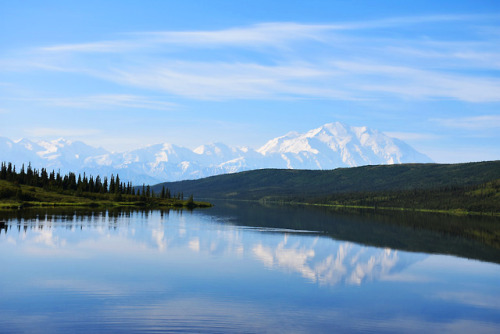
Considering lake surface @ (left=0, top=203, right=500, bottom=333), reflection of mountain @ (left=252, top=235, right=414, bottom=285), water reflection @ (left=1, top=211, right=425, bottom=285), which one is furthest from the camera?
water reflection @ (left=1, top=211, right=425, bottom=285)

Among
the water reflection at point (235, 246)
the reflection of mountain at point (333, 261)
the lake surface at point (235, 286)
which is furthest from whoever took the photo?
the water reflection at point (235, 246)

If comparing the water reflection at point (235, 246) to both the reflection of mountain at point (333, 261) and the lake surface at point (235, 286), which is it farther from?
the lake surface at point (235, 286)

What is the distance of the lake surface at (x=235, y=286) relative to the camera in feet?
109

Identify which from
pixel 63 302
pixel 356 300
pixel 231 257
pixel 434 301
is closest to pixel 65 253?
pixel 231 257

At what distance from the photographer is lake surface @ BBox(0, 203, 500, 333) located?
109 feet

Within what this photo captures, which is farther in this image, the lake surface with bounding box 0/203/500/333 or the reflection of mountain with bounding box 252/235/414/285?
the reflection of mountain with bounding box 252/235/414/285

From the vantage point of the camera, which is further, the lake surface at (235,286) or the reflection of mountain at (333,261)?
the reflection of mountain at (333,261)

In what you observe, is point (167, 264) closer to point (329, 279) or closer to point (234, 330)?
point (329, 279)

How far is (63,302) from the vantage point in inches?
1435

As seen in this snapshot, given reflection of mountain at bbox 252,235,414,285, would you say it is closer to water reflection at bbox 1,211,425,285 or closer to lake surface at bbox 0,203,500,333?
water reflection at bbox 1,211,425,285

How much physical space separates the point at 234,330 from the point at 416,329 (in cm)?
1153

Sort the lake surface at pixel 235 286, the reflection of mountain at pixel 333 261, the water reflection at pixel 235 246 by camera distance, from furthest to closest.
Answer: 1. the water reflection at pixel 235 246
2. the reflection of mountain at pixel 333 261
3. the lake surface at pixel 235 286

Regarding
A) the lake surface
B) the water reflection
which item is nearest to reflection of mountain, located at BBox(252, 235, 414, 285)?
the water reflection

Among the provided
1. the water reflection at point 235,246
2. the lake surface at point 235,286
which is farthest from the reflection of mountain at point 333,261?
the lake surface at point 235,286
